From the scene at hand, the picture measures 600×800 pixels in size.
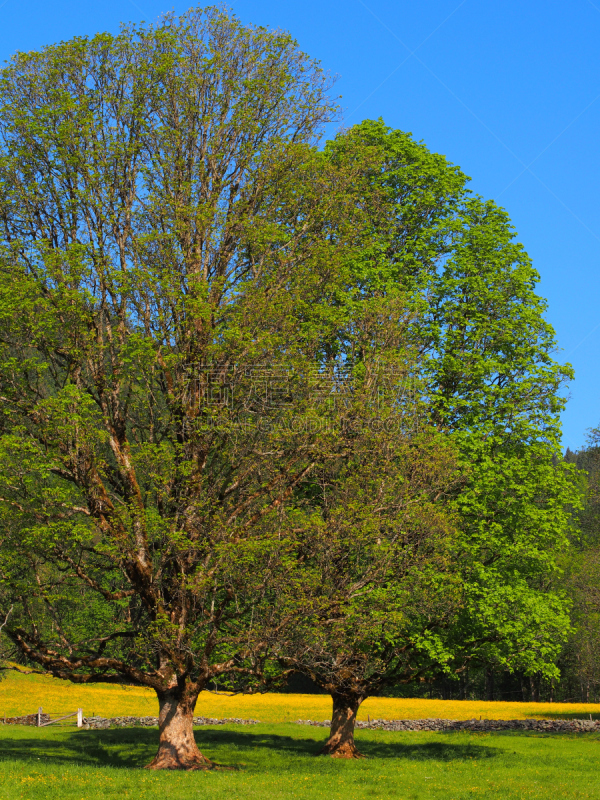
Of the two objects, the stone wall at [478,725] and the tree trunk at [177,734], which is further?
the stone wall at [478,725]

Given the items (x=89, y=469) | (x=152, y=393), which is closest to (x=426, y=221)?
(x=152, y=393)

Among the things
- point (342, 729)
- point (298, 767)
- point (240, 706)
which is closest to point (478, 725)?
point (240, 706)

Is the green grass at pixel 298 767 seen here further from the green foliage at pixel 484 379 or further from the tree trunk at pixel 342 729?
the green foliage at pixel 484 379

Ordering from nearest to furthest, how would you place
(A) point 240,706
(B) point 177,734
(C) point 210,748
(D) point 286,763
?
(B) point 177,734
(D) point 286,763
(C) point 210,748
(A) point 240,706

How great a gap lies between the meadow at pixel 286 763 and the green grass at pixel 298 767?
41mm

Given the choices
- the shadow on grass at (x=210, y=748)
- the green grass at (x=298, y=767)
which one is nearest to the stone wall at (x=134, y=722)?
the green grass at (x=298, y=767)

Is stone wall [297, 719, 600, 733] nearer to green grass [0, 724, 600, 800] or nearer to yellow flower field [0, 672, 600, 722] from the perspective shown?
yellow flower field [0, 672, 600, 722]

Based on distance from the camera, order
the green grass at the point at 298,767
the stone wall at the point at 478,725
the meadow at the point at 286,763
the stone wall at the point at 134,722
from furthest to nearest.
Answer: the stone wall at the point at 478,725 < the stone wall at the point at 134,722 < the meadow at the point at 286,763 < the green grass at the point at 298,767

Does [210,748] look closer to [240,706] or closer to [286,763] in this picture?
[286,763]

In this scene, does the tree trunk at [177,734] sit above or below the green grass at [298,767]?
above

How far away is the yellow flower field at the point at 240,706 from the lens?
45.5 meters

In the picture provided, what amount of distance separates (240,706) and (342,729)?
87.9 ft

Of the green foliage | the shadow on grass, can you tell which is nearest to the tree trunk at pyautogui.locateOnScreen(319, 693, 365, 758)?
the shadow on grass

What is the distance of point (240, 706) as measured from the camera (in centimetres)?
5050
